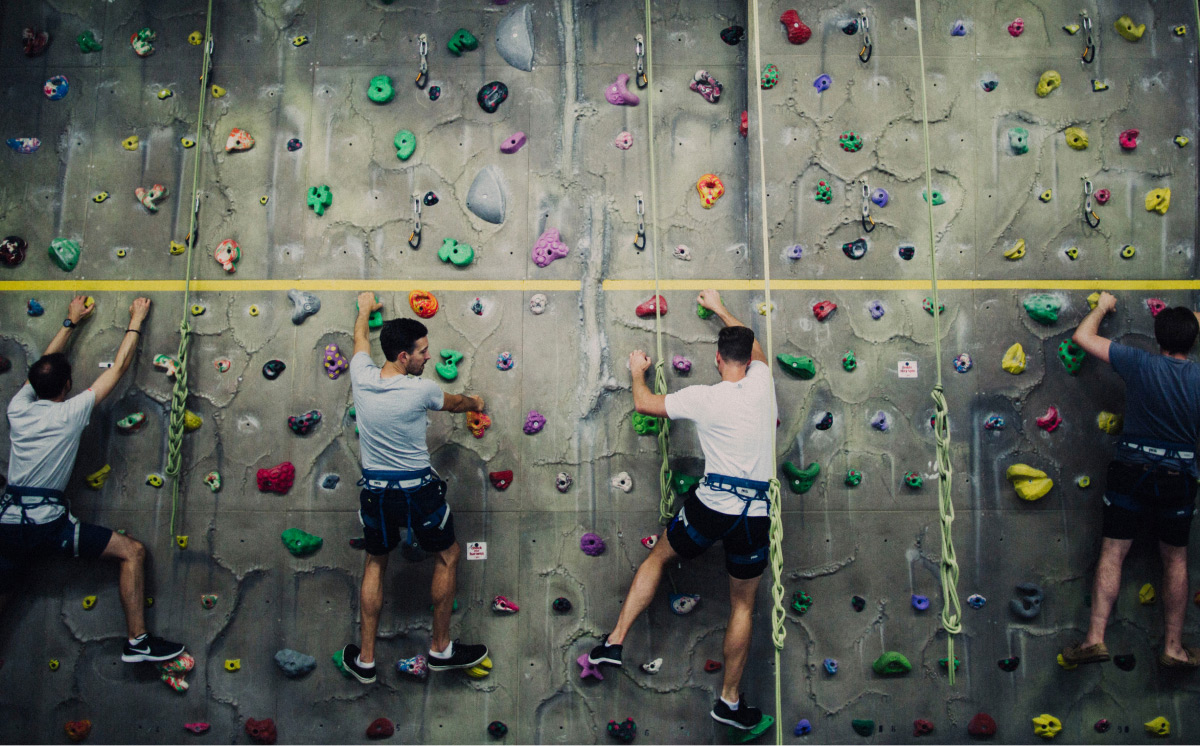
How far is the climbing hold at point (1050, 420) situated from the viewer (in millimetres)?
3867

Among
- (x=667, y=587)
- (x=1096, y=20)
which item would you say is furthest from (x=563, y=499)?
(x=1096, y=20)

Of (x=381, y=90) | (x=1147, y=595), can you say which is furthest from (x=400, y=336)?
(x=1147, y=595)

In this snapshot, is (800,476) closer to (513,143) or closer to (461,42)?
(513,143)

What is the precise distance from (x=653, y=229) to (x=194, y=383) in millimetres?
2596

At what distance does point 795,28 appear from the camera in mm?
3986

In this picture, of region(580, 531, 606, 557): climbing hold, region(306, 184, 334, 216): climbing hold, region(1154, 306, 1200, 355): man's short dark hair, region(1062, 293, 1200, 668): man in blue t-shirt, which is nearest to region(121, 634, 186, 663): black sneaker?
region(580, 531, 606, 557): climbing hold

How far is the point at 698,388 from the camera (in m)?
3.29

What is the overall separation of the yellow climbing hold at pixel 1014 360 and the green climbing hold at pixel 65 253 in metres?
5.06

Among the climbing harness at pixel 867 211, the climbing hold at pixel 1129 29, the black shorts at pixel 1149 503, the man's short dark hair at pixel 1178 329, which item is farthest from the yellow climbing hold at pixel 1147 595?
the climbing hold at pixel 1129 29

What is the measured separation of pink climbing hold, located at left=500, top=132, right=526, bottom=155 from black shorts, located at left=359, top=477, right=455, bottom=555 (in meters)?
1.81

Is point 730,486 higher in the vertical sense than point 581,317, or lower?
lower

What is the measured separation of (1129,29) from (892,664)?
12.2 feet

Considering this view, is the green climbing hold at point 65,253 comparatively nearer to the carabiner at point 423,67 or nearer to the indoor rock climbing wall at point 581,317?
the indoor rock climbing wall at point 581,317

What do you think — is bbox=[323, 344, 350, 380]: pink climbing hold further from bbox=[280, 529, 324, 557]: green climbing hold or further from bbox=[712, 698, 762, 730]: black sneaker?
bbox=[712, 698, 762, 730]: black sneaker
